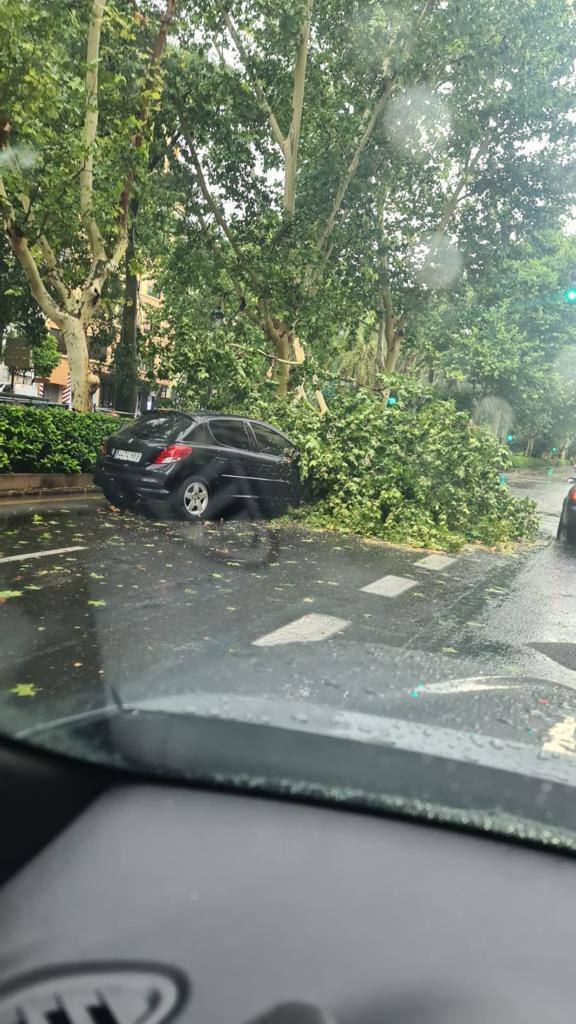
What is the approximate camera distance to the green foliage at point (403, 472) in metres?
12.2

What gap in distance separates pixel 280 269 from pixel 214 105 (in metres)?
3.85

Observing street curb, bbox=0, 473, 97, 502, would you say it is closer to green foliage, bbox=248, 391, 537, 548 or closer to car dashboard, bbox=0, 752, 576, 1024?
green foliage, bbox=248, 391, 537, 548

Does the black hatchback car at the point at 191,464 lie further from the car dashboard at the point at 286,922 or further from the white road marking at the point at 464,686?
the car dashboard at the point at 286,922

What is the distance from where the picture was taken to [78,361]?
15.5 m

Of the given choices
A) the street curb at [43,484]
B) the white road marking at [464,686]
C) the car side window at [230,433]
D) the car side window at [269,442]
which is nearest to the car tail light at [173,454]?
the car side window at [230,433]

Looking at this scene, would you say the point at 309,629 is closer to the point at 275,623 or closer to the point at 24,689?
the point at 275,623

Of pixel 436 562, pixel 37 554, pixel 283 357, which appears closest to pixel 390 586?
pixel 436 562

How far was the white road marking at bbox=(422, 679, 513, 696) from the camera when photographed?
7.34ft

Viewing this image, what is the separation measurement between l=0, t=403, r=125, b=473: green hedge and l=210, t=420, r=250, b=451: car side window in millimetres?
3582

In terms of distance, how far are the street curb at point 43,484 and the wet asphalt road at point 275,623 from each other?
783mm

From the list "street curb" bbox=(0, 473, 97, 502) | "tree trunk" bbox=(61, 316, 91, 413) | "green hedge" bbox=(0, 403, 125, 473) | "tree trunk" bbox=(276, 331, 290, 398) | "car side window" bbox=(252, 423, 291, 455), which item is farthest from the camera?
"tree trunk" bbox=(276, 331, 290, 398)

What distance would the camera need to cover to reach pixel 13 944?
4.42 feet

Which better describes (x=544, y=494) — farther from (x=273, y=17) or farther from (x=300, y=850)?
(x=300, y=850)

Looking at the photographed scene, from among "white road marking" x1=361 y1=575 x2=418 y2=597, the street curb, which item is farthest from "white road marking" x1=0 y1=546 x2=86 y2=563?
the street curb
